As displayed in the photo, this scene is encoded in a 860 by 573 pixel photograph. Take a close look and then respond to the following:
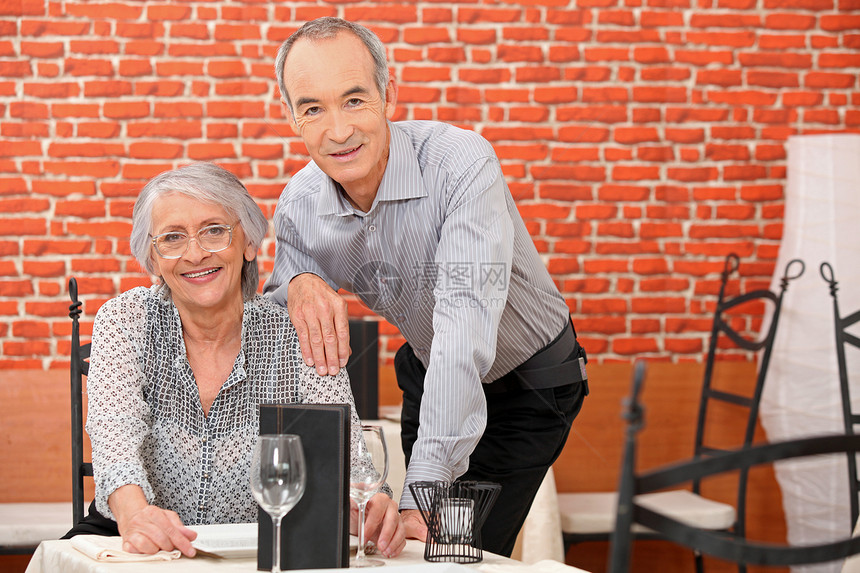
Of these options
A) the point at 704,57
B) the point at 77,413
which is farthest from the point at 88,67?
the point at 704,57

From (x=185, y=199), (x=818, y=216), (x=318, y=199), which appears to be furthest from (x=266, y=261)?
(x=818, y=216)

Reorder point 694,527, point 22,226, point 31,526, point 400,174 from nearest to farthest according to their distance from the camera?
point 694,527 → point 400,174 → point 31,526 → point 22,226

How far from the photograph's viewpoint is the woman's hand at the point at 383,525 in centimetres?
96

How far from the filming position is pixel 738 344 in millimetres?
2678

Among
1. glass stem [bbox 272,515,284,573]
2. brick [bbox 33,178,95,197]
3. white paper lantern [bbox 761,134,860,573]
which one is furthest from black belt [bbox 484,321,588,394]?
brick [bbox 33,178,95,197]

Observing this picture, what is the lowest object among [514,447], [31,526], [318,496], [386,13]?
[31,526]

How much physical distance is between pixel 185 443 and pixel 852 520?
6.04 feet

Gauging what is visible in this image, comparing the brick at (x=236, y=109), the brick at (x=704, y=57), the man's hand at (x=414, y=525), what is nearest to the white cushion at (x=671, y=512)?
the man's hand at (x=414, y=525)

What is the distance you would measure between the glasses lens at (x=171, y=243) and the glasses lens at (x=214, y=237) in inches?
1.0

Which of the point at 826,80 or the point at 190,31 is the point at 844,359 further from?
the point at 190,31

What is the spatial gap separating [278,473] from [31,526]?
1730 millimetres

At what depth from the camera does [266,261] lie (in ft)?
9.16

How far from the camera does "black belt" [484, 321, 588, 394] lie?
1650mm

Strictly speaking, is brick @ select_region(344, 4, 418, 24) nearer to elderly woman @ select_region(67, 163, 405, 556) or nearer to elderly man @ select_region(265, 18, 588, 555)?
elderly man @ select_region(265, 18, 588, 555)
